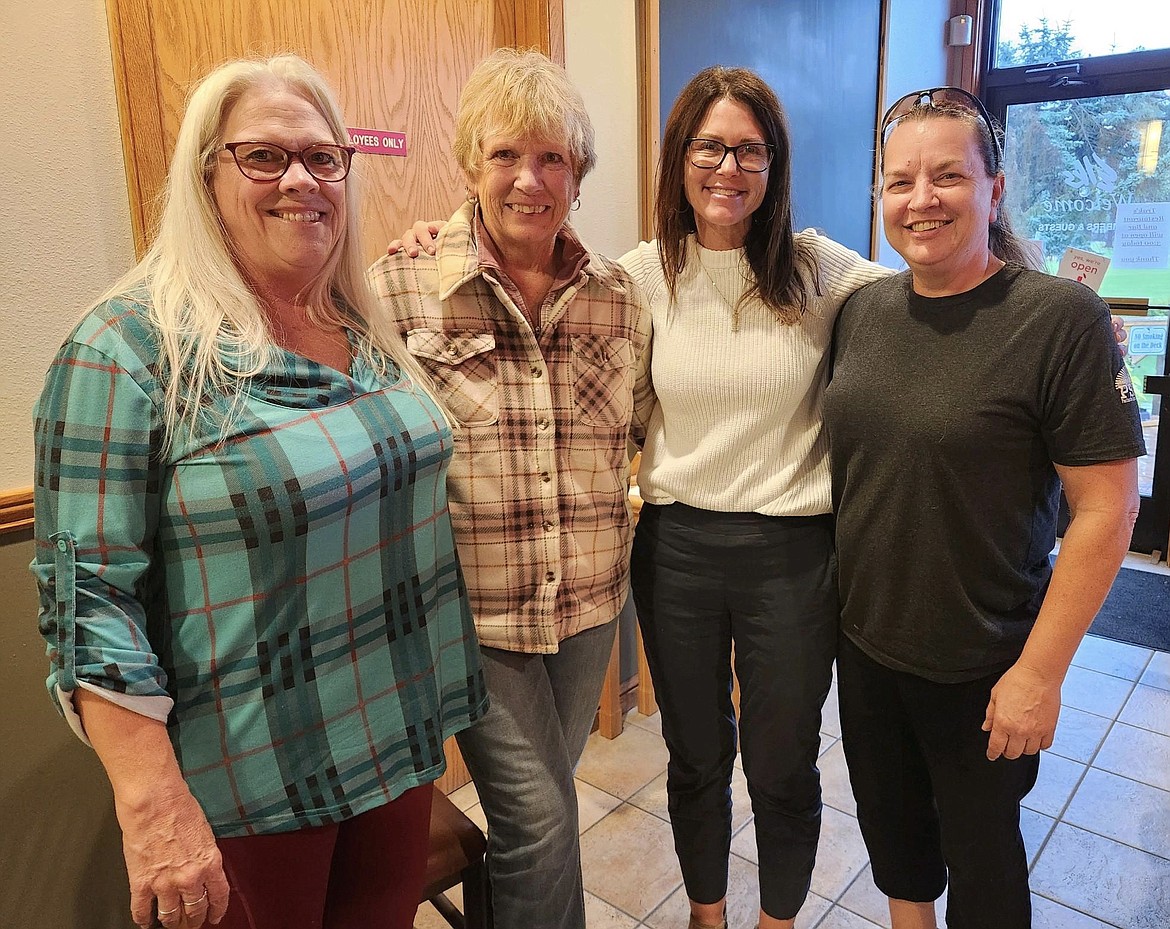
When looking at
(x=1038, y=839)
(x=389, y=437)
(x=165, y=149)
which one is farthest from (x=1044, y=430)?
(x=165, y=149)

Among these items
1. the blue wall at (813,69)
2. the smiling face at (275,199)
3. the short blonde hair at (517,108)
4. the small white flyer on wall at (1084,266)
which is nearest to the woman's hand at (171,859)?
the smiling face at (275,199)

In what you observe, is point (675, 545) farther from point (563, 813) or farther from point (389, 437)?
point (389, 437)

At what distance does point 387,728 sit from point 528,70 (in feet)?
3.20

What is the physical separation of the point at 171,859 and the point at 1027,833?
2018mm

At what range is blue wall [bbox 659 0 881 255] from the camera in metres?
2.70

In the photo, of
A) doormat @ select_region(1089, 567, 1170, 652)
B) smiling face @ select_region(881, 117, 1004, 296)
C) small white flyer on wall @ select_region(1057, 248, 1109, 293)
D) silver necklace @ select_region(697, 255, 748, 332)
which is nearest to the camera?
smiling face @ select_region(881, 117, 1004, 296)

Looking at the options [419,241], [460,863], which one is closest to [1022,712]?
[460,863]

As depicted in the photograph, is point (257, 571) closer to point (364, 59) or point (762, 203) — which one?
point (762, 203)

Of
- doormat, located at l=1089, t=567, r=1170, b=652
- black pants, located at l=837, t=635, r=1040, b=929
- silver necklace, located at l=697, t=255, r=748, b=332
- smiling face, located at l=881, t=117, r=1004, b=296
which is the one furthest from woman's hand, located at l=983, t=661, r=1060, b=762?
doormat, located at l=1089, t=567, r=1170, b=652

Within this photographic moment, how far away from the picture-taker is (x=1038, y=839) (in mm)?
A: 2123

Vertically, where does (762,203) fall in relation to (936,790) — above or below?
above

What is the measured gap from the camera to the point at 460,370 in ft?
4.39

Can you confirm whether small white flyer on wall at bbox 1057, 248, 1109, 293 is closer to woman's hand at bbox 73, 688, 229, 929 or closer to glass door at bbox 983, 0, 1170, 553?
woman's hand at bbox 73, 688, 229, 929

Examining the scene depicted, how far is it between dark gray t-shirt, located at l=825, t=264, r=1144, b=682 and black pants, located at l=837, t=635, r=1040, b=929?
0.19 feet
